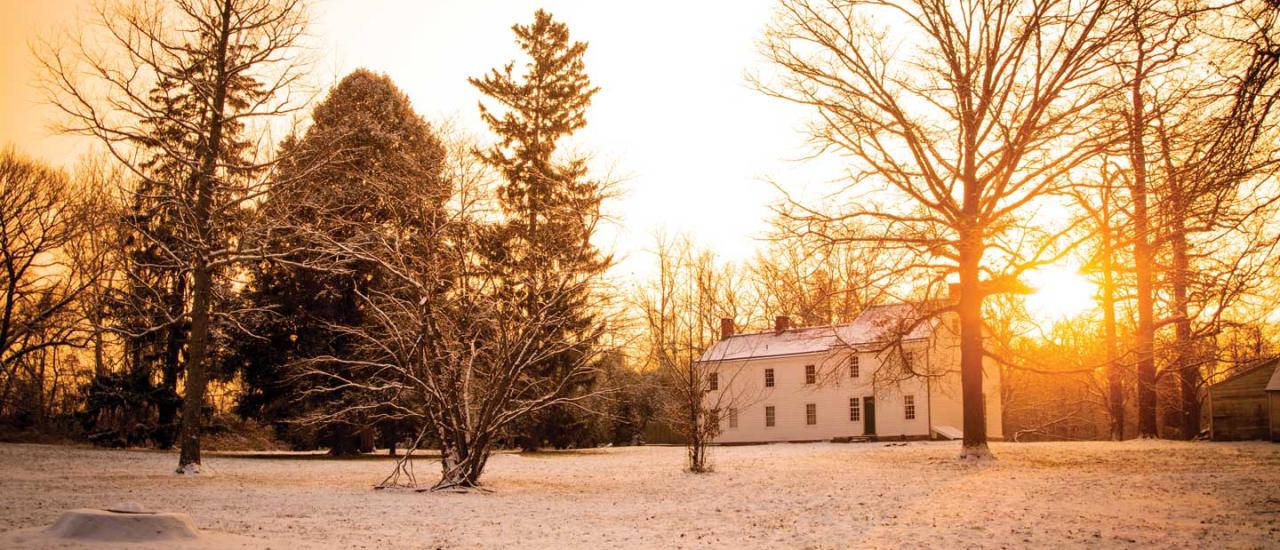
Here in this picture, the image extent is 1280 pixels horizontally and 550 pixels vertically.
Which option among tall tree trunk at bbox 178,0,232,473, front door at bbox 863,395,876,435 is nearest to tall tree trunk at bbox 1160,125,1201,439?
front door at bbox 863,395,876,435

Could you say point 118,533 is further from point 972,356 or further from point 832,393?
point 832,393

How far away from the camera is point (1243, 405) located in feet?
83.2

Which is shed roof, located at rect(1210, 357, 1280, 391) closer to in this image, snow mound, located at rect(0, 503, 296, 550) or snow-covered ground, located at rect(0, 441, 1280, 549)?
snow-covered ground, located at rect(0, 441, 1280, 549)

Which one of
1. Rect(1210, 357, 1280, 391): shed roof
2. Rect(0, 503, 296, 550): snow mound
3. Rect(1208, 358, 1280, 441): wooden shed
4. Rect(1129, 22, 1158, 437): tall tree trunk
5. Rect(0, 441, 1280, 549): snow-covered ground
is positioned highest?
Rect(1129, 22, 1158, 437): tall tree trunk

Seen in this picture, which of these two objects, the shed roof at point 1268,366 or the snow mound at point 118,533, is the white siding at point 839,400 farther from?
the snow mound at point 118,533

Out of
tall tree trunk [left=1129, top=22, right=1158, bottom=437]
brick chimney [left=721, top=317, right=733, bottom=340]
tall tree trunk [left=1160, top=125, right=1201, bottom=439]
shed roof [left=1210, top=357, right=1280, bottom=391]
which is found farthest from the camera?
brick chimney [left=721, top=317, right=733, bottom=340]

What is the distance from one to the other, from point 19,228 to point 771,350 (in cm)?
3315

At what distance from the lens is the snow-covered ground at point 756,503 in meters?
9.85

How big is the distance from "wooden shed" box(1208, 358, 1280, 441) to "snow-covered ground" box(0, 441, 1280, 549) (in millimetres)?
4916

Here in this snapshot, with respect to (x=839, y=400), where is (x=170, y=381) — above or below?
above

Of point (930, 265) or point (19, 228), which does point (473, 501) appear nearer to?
point (930, 265)

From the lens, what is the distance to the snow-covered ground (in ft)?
32.3

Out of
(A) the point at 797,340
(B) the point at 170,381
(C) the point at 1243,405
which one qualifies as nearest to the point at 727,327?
(A) the point at 797,340

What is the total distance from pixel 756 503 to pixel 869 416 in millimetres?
30244
